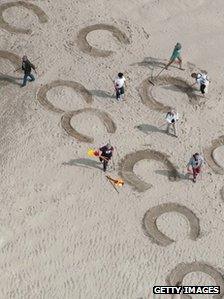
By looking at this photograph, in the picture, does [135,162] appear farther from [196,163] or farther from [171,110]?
[171,110]

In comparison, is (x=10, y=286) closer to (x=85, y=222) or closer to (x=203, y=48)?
(x=85, y=222)

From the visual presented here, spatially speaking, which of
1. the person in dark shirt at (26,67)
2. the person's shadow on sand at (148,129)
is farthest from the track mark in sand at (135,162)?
the person in dark shirt at (26,67)

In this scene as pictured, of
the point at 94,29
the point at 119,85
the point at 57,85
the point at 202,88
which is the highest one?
the point at 94,29

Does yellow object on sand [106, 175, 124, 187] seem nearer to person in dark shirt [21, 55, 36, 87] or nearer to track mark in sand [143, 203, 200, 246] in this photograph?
track mark in sand [143, 203, 200, 246]

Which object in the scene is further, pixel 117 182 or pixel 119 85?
pixel 119 85

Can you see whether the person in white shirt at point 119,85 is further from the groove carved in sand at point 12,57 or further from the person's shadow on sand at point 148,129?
the groove carved in sand at point 12,57

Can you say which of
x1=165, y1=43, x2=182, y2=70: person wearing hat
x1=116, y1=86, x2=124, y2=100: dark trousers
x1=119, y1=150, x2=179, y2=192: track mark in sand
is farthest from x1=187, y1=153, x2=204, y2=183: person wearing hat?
x1=165, y1=43, x2=182, y2=70: person wearing hat

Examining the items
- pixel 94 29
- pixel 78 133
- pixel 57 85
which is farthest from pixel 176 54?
pixel 78 133
